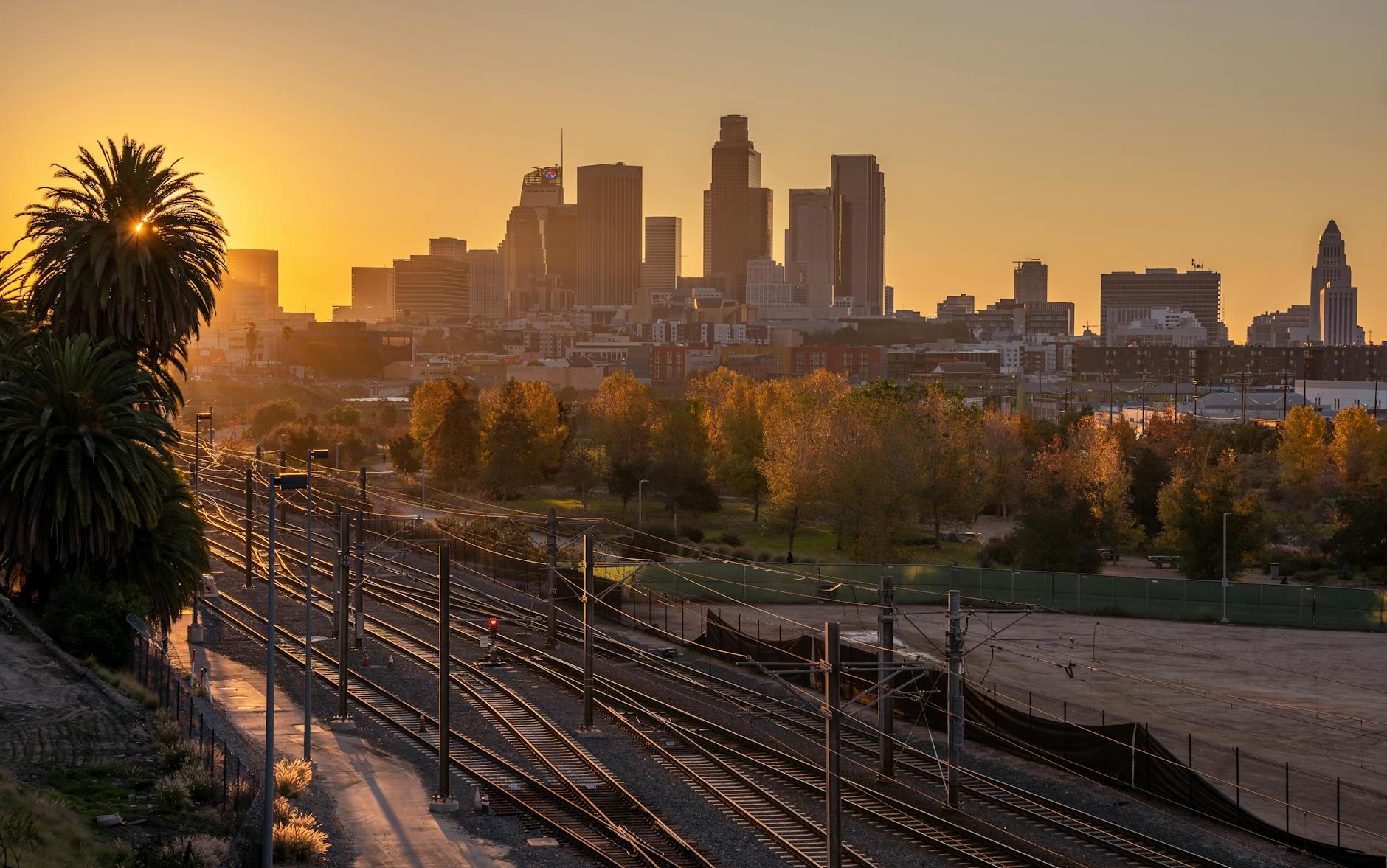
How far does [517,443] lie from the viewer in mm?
101125

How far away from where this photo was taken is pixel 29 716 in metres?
34.5

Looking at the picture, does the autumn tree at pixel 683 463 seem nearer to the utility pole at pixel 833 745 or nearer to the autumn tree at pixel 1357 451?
the autumn tree at pixel 1357 451

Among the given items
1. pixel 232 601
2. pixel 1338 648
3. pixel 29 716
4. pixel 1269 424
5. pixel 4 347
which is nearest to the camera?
pixel 29 716

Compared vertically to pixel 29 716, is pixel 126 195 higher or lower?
higher

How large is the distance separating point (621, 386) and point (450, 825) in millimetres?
89961

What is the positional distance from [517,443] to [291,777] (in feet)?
226

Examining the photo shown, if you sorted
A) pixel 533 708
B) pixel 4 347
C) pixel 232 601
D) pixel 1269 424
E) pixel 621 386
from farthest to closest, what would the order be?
pixel 1269 424 → pixel 621 386 → pixel 232 601 → pixel 4 347 → pixel 533 708

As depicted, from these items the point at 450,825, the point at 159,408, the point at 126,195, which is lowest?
the point at 450,825

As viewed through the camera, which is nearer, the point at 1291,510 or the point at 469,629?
the point at 469,629

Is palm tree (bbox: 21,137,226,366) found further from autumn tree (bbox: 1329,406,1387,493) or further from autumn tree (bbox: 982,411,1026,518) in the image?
autumn tree (bbox: 1329,406,1387,493)

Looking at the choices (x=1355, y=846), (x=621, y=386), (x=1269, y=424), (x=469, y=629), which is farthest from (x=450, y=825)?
(x=1269, y=424)

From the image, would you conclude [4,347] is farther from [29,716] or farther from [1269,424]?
[1269,424]

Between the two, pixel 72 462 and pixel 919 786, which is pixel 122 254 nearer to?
pixel 72 462

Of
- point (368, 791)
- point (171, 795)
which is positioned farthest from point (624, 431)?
point (171, 795)
